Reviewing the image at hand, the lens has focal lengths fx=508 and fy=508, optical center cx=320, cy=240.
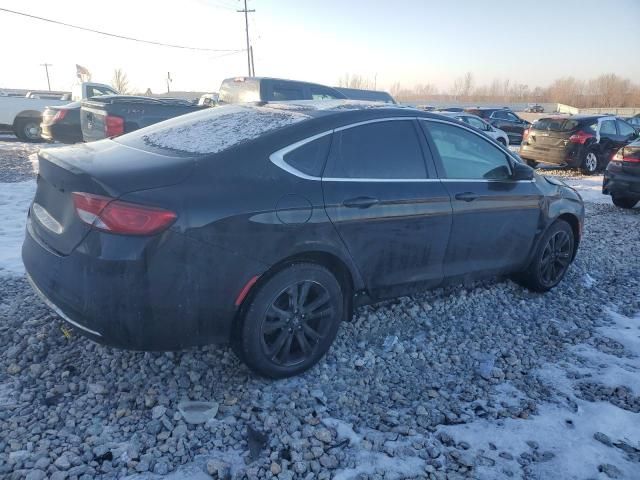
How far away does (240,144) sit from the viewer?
2.98m

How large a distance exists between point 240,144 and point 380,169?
100 centimetres

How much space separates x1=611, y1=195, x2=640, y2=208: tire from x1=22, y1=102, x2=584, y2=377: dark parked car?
22.3ft

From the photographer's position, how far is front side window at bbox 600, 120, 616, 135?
1412cm

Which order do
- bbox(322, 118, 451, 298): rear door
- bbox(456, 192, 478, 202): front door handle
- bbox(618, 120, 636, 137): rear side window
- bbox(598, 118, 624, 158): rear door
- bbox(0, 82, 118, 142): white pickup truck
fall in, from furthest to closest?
1. bbox(0, 82, 118, 142): white pickup truck
2. bbox(618, 120, 636, 137): rear side window
3. bbox(598, 118, 624, 158): rear door
4. bbox(456, 192, 478, 202): front door handle
5. bbox(322, 118, 451, 298): rear door

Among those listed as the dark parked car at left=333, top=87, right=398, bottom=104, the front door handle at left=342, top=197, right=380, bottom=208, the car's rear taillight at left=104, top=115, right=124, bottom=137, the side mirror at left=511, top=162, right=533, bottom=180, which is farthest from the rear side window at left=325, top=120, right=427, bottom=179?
the dark parked car at left=333, top=87, right=398, bottom=104

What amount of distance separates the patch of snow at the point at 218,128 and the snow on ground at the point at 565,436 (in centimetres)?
207

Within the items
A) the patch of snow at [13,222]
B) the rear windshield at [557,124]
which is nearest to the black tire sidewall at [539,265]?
the patch of snow at [13,222]

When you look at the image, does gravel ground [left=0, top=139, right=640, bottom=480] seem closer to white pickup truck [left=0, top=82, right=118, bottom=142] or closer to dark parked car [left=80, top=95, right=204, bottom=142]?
dark parked car [left=80, top=95, right=204, bottom=142]

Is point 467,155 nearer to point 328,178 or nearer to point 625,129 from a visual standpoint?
point 328,178

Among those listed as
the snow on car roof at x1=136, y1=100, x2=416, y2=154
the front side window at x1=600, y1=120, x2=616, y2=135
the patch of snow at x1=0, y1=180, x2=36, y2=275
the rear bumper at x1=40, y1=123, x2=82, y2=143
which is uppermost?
the snow on car roof at x1=136, y1=100, x2=416, y2=154

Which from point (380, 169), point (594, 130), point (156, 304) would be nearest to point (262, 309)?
point (156, 304)

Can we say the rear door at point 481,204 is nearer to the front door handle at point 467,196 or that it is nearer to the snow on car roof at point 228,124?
the front door handle at point 467,196

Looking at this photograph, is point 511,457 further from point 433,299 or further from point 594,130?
point 594,130

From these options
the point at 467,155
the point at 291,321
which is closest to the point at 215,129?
the point at 291,321
